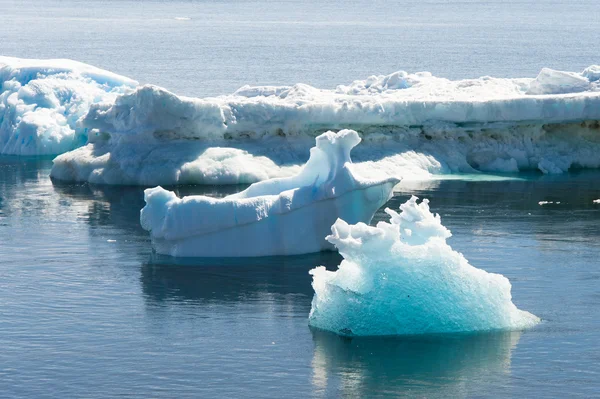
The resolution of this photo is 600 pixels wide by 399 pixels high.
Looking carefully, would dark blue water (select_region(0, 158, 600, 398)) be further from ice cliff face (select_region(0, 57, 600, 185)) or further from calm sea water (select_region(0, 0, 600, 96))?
calm sea water (select_region(0, 0, 600, 96))

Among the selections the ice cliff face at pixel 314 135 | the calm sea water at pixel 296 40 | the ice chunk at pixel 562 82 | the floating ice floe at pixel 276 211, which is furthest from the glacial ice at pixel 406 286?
the calm sea water at pixel 296 40

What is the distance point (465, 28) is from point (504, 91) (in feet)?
175

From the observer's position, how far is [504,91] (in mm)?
28609

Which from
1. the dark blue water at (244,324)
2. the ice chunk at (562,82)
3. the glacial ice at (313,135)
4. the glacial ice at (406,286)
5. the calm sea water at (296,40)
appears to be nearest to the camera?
the dark blue water at (244,324)

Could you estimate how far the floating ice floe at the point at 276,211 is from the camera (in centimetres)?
1705

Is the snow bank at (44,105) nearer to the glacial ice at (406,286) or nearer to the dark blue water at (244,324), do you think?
the dark blue water at (244,324)

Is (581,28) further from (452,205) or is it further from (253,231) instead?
(253,231)

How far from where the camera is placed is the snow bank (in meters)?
28.5

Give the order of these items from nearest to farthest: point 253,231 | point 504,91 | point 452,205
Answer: point 253,231 → point 452,205 → point 504,91

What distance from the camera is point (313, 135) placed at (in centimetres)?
2503

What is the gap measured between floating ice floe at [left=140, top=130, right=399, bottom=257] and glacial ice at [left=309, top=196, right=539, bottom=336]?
3.38 meters

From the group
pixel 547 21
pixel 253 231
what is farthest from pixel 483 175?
pixel 547 21

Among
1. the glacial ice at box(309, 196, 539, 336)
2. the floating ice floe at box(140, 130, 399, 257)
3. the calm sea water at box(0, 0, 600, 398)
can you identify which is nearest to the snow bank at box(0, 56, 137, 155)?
the calm sea water at box(0, 0, 600, 398)

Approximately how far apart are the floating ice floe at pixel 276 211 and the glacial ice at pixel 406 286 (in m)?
3.38
